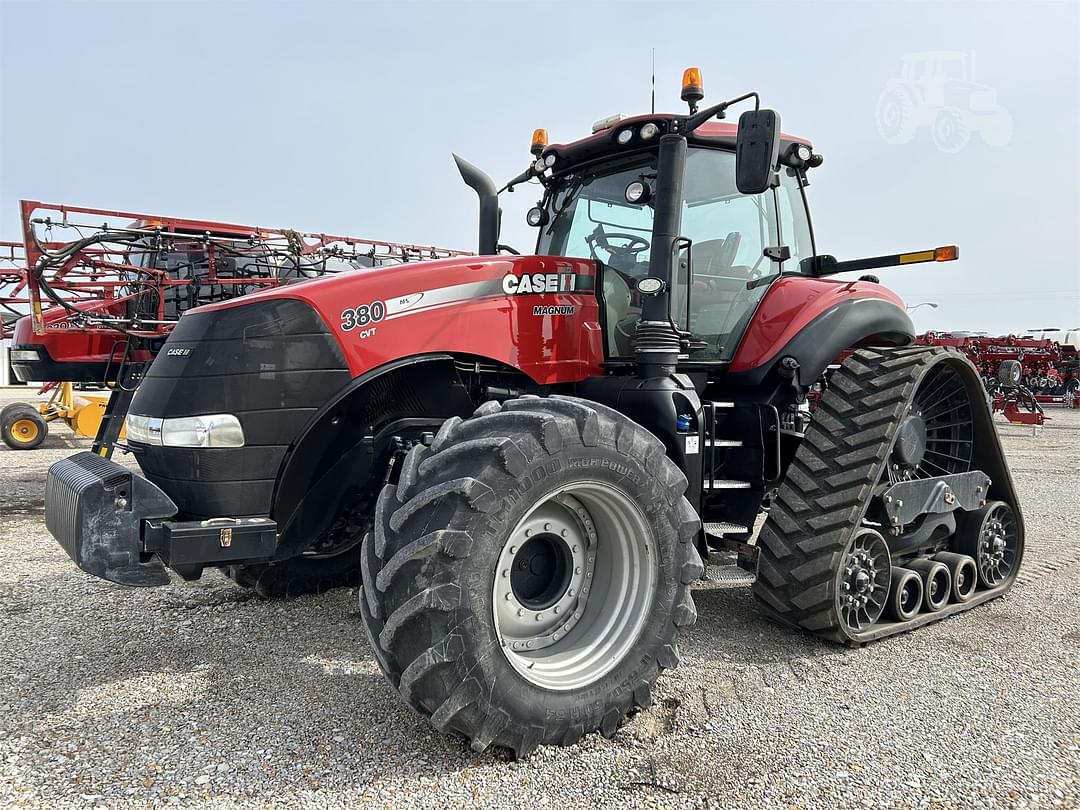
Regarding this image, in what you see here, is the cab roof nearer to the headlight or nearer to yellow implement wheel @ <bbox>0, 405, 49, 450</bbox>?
the headlight

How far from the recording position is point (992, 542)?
4.67 metres

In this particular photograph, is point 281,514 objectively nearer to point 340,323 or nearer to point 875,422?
point 340,323

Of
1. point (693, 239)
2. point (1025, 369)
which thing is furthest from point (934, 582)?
point (1025, 369)

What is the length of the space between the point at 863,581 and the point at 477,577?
2.20 metres

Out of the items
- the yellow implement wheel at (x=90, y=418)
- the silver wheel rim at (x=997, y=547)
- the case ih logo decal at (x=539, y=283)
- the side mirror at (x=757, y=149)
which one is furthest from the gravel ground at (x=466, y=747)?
the yellow implement wheel at (x=90, y=418)

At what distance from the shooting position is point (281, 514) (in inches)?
126

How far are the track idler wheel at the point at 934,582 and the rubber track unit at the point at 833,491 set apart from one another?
2.2 inches

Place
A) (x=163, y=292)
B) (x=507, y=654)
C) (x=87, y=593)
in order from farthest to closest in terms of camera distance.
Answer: (x=163, y=292) < (x=87, y=593) < (x=507, y=654)

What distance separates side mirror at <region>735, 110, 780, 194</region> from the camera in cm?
316

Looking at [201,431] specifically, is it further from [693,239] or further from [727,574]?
[693,239]

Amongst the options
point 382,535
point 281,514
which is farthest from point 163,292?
point 382,535

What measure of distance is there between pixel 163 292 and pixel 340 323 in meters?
6.87

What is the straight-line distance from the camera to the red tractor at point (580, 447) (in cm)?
260

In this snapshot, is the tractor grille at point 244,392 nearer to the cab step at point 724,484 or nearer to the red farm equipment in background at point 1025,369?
the cab step at point 724,484
